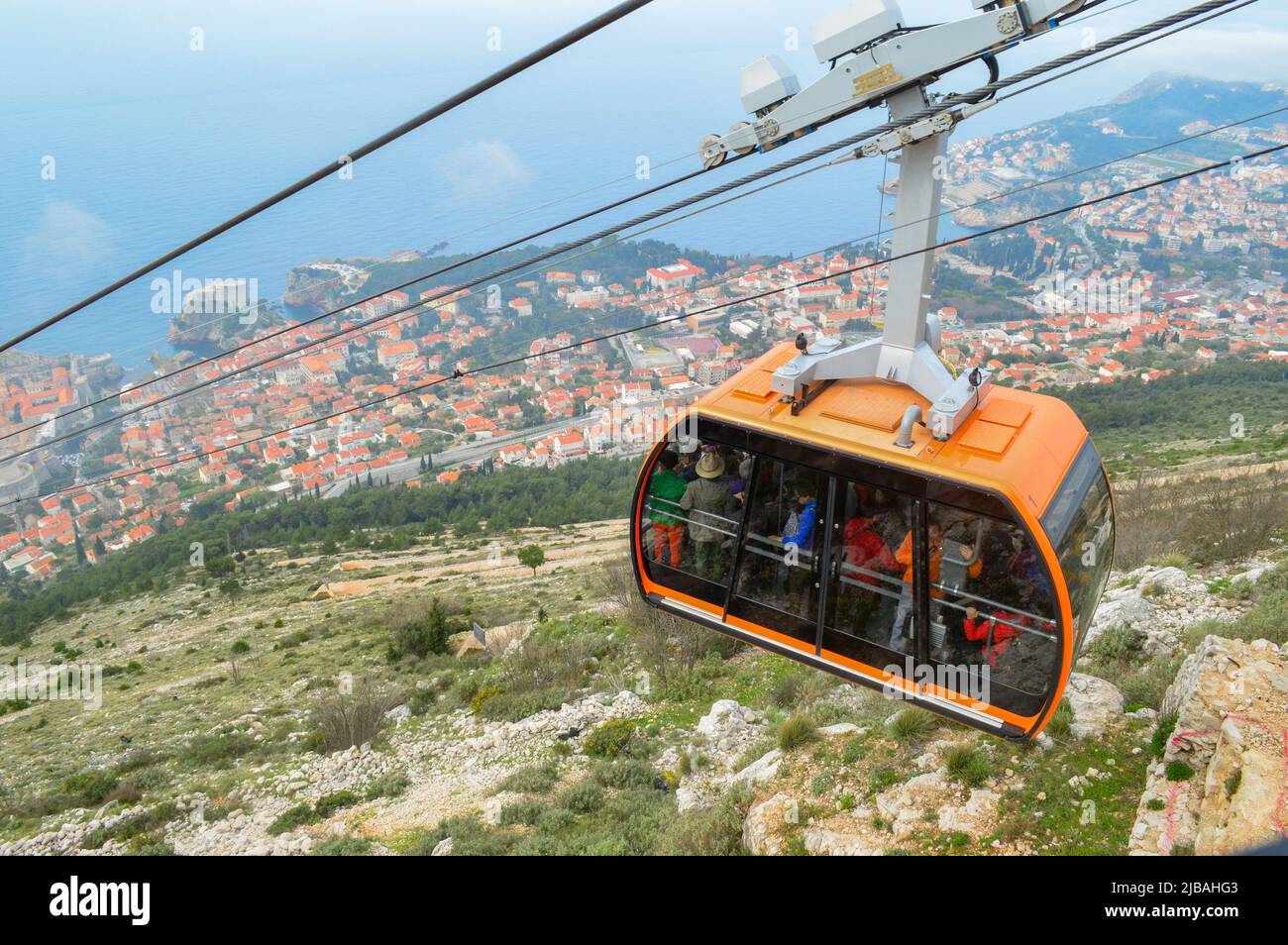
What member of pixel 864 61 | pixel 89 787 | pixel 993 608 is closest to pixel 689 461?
pixel 993 608

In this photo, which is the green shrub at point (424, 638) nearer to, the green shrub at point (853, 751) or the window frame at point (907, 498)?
the green shrub at point (853, 751)

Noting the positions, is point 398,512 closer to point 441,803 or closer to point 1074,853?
point 441,803

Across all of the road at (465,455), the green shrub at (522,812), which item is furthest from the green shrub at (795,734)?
the road at (465,455)

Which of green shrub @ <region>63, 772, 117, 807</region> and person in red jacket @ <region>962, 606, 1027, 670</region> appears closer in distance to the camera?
person in red jacket @ <region>962, 606, 1027, 670</region>

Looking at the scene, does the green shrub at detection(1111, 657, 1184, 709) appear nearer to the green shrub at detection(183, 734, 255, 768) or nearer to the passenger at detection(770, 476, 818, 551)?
the passenger at detection(770, 476, 818, 551)

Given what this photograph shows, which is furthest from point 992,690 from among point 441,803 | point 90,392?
point 90,392

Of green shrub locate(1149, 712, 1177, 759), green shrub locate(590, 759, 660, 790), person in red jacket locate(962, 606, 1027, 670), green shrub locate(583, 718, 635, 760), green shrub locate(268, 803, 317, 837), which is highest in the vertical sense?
person in red jacket locate(962, 606, 1027, 670)

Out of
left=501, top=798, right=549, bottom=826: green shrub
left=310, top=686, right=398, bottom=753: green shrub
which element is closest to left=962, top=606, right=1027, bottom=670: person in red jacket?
left=501, top=798, right=549, bottom=826: green shrub
